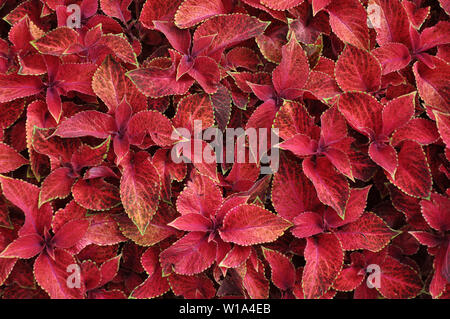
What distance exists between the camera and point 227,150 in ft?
3.26

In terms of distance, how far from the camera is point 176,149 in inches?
37.6

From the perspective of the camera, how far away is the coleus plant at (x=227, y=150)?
94cm

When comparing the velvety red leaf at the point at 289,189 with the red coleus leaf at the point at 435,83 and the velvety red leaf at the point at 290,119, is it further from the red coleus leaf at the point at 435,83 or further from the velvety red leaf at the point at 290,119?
the red coleus leaf at the point at 435,83

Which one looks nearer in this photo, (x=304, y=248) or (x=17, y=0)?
(x=304, y=248)

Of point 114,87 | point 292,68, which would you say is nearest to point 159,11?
point 114,87

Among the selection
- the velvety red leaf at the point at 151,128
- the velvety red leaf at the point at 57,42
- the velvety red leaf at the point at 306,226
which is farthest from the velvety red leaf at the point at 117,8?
the velvety red leaf at the point at 306,226

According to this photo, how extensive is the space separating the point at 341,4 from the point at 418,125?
0.31m

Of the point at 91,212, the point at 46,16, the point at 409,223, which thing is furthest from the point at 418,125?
the point at 46,16

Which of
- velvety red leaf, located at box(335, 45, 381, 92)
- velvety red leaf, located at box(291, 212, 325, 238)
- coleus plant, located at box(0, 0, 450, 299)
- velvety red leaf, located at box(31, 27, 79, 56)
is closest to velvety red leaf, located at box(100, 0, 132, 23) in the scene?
coleus plant, located at box(0, 0, 450, 299)

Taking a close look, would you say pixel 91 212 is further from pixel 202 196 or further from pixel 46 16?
pixel 46 16

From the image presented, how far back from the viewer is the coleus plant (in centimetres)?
94

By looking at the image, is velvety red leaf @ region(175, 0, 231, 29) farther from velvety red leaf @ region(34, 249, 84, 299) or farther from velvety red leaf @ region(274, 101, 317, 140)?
velvety red leaf @ region(34, 249, 84, 299)

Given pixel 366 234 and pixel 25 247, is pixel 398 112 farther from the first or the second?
pixel 25 247

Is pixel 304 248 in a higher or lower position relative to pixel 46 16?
lower
